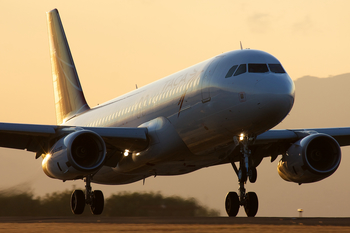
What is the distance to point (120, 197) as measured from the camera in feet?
83.3

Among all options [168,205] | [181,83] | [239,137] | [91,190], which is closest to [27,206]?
[91,190]

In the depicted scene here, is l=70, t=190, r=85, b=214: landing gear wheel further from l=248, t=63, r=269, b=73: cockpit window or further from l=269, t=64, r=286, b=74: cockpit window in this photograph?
l=269, t=64, r=286, b=74: cockpit window

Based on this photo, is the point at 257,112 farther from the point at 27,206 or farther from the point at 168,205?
the point at 27,206

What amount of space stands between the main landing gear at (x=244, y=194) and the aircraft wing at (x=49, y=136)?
3638 millimetres

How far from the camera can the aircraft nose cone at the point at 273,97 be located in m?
15.6

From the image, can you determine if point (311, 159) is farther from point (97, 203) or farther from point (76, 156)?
point (97, 203)

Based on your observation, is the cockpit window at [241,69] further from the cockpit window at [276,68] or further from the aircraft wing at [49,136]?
the aircraft wing at [49,136]

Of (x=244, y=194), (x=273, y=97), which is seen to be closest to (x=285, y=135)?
(x=244, y=194)

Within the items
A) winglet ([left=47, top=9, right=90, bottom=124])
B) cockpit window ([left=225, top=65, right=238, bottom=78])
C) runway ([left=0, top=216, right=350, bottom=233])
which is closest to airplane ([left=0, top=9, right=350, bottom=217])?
cockpit window ([left=225, top=65, right=238, bottom=78])

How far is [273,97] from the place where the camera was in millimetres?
15617

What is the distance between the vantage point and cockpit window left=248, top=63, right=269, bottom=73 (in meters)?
16.4

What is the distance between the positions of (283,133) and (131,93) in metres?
7.07

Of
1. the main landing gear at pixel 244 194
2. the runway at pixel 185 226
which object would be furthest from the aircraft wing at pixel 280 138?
the runway at pixel 185 226

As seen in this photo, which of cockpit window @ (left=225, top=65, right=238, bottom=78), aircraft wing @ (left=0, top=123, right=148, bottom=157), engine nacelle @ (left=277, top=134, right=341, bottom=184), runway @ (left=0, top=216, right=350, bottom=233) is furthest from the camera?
engine nacelle @ (left=277, top=134, right=341, bottom=184)
